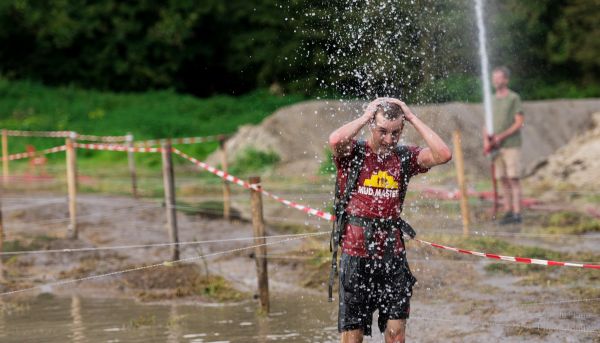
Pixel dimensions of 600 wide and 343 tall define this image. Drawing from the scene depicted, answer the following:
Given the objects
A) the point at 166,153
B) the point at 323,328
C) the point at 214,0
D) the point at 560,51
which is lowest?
the point at 323,328

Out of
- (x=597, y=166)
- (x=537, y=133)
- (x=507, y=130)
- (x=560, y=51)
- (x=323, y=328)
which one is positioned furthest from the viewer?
(x=560, y=51)

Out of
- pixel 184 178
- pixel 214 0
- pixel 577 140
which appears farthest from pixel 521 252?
pixel 214 0

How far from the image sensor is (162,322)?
1022cm

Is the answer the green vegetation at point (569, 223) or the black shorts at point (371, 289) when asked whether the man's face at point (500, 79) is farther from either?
the black shorts at point (371, 289)

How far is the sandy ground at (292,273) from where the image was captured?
934 centimetres

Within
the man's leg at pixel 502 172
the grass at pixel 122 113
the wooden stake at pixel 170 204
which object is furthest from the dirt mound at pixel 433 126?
the wooden stake at pixel 170 204

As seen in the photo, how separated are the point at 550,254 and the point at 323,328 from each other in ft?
12.4

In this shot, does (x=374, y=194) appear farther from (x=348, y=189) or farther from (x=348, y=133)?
(x=348, y=133)

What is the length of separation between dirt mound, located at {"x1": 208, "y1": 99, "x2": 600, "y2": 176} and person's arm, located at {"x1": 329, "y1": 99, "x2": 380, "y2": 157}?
15603 mm

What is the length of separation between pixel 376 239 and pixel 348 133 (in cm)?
66

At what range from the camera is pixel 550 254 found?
491 inches

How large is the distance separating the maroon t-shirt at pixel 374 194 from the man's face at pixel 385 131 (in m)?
0.10

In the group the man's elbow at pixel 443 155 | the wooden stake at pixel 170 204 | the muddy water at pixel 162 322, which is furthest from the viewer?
the wooden stake at pixel 170 204

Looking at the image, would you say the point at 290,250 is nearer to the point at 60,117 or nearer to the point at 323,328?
the point at 323,328
